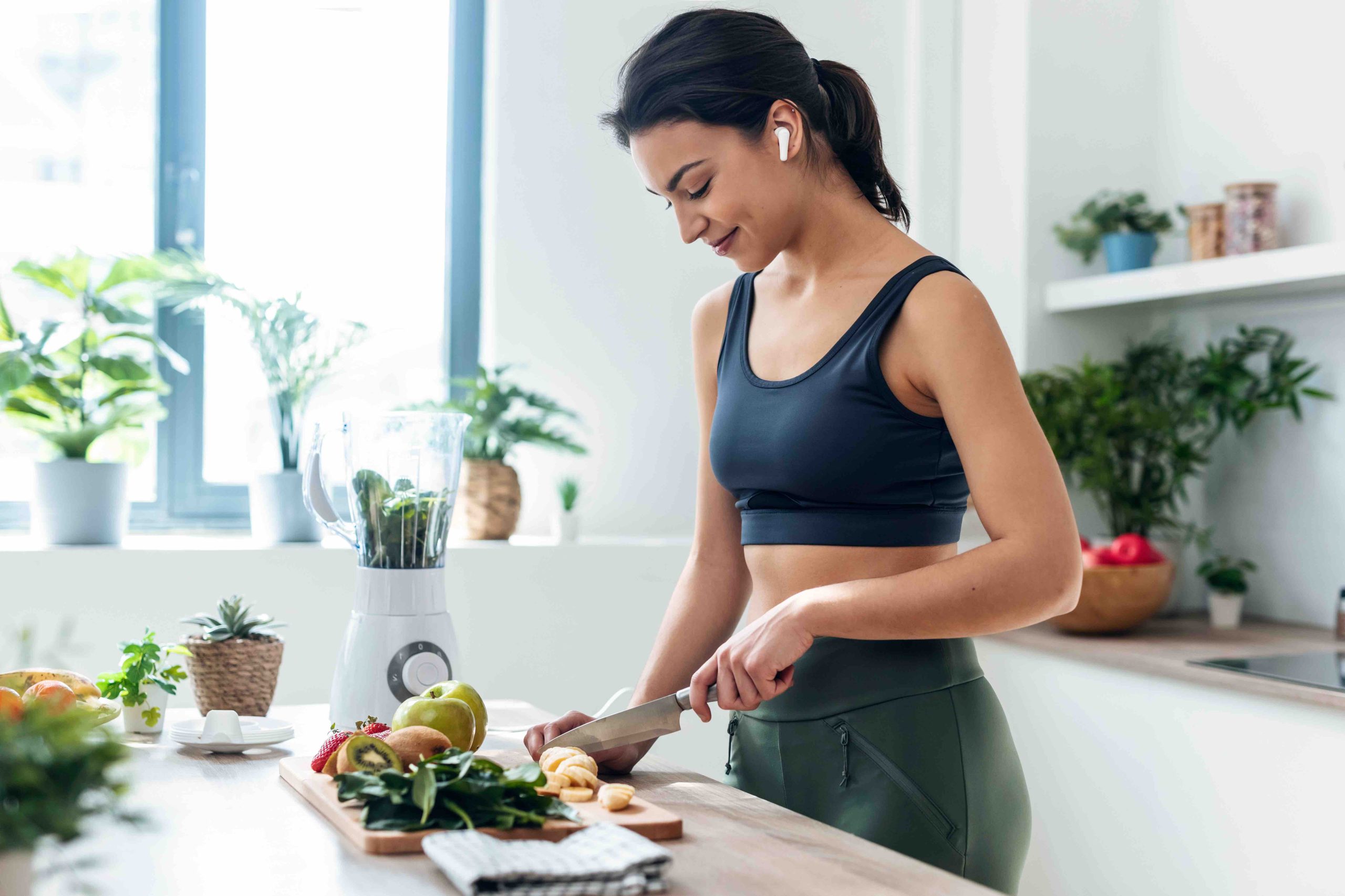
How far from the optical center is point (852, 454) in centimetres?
119

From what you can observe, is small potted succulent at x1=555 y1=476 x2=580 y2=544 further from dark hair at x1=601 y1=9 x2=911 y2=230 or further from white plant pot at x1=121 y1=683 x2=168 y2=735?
dark hair at x1=601 y1=9 x2=911 y2=230

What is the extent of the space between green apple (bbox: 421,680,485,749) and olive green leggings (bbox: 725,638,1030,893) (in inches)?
11.2

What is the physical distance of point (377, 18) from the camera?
2.84 m

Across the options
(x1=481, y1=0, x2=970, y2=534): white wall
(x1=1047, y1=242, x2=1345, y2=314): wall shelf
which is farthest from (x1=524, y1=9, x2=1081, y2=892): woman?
(x1=481, y1=0, x2=970, y2=534): white wall

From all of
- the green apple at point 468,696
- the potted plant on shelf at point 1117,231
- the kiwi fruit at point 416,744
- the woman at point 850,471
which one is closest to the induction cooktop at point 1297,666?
the potted plant on shelf at point 1117,231

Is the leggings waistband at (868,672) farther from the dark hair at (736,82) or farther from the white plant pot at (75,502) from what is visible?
the white plant pot at (75,502)

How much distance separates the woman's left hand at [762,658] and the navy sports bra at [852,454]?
→ 0.16m

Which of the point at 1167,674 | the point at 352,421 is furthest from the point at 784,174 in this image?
the point at 1167,674

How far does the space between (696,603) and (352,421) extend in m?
0.46

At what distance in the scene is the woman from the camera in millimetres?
1088

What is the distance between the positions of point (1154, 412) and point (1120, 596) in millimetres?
432

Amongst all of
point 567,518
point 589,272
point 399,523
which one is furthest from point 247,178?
point 399,523

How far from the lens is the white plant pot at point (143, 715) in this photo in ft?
4.55

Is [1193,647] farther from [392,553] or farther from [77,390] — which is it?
[77,390]
